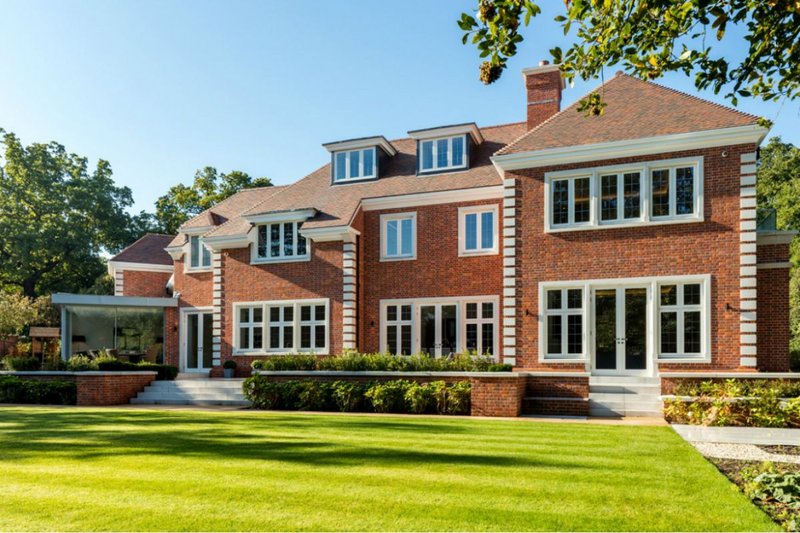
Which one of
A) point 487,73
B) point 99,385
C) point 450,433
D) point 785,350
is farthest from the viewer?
point 99,385

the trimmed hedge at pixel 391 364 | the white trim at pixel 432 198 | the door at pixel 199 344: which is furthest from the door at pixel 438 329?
the door at pixel 199 344

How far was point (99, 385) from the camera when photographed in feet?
60.6

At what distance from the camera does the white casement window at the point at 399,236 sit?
2214cm

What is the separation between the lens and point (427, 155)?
23.3 m

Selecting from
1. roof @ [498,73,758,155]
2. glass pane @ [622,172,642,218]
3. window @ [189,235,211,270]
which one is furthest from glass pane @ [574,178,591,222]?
window @ [189,235,211,270]

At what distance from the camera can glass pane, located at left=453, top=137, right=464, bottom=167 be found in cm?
2277

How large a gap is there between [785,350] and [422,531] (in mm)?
15253

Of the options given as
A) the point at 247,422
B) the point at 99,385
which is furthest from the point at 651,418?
Answer: the point at 99,385

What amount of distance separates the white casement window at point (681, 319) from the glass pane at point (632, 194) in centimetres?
214

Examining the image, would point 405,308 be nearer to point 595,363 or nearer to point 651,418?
point 595,363

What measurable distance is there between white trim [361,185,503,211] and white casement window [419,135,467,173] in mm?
1683

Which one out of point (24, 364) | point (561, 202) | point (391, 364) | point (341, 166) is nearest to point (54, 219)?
point (24, 364)

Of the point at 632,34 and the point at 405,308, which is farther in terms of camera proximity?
the point at 405,308

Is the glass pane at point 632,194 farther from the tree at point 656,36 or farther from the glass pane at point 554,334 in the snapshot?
the tree at point 656,36
